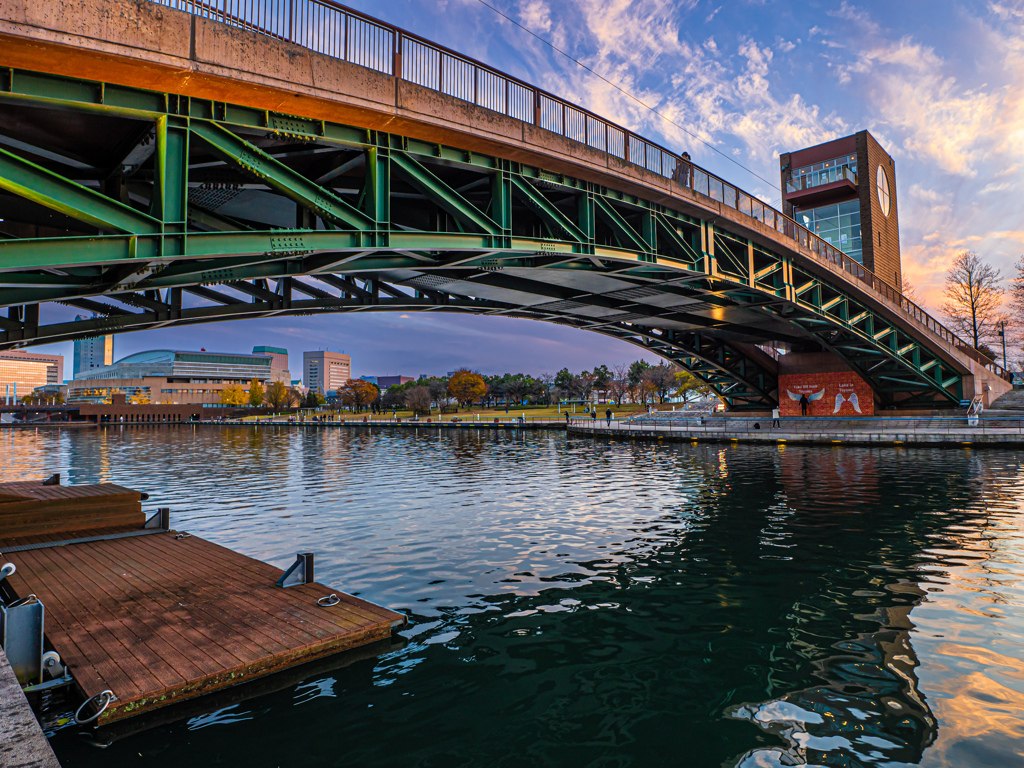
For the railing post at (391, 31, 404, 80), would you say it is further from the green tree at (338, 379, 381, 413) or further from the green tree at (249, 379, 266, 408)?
the green tree at (249, 379, 266, 408)

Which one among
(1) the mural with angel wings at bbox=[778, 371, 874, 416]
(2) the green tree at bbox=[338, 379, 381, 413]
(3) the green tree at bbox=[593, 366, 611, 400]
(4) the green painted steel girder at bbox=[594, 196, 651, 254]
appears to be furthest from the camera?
(2) the green tree at bbox=[338, 379, 381, 413]

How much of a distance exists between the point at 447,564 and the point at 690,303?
2556 cm

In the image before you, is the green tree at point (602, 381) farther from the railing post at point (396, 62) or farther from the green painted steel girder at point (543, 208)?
the railing post at point (396, 62)

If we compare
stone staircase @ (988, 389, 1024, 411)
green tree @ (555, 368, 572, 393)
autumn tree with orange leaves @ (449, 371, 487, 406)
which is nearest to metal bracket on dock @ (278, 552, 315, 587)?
stone staircase @ (988, 389, 1024, 411)

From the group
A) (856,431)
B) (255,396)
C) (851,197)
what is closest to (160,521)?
(856,431)

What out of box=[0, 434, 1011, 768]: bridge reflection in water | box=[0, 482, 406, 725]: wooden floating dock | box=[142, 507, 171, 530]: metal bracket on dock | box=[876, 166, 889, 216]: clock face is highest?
box=[876, 166, 889, 216]: clock face

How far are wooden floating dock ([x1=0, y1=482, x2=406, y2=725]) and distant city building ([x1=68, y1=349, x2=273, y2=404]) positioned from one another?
626ft

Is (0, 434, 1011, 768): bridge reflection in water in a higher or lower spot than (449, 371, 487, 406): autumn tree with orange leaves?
lower

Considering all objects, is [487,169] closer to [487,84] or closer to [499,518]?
[487,84]

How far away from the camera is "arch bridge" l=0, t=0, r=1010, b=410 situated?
872 cm

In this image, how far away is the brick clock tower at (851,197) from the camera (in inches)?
2279

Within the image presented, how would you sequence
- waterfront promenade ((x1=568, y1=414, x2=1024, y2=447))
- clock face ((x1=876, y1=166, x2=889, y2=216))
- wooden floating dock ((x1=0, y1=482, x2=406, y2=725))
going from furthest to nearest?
clock face ((x1=876, y1=166, x2=889, y2=216)) < waterfront promenade ((x1=568, y1=414, x2=1024, y2=447)) < wooden floating dock ((x1=0, y1=482, x2=406, y2=725))

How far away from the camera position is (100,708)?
16.6 ft

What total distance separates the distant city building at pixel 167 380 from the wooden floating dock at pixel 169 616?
19079cm
